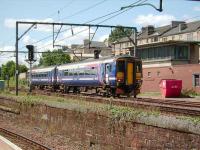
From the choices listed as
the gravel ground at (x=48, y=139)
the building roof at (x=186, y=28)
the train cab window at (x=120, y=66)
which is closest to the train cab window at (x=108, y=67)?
the train cab window at (x=120, y=66)

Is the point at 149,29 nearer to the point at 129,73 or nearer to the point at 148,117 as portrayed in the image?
the point at 129,73

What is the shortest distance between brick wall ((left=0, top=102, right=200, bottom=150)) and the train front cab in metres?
8.65

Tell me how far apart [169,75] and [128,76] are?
63.5 ft

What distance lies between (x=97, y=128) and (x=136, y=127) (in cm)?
278

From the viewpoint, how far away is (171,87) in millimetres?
35938

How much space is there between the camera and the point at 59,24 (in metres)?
29.8

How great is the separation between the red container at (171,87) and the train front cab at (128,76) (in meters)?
6.70

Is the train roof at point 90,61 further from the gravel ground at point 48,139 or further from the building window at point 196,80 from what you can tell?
the building window at point 196,80

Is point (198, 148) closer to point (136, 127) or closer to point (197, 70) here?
point (136, 127)

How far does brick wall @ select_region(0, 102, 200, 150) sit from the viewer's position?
9634 millimetres

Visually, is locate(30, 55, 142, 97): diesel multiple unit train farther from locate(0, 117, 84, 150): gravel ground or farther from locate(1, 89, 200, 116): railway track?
locate(0, 117, 84, 150): gravel ground

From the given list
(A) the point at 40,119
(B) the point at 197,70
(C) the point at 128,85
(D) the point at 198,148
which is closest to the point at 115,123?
(D) the point at 198,148

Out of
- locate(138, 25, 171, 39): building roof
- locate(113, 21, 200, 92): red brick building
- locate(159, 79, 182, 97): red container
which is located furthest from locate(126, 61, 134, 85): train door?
locate(138, 25, 171, 39): building roof

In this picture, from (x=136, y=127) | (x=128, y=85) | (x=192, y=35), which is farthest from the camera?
(x=192, y=35)
